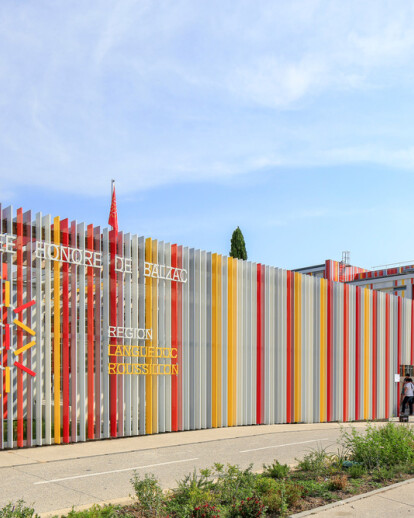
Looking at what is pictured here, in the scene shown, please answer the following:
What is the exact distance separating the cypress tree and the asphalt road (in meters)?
31.1

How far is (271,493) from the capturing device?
7.47 meters

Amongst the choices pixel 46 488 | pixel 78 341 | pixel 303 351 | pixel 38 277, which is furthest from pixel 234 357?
pixel 46 488

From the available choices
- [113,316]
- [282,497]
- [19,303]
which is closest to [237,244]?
[113,316]

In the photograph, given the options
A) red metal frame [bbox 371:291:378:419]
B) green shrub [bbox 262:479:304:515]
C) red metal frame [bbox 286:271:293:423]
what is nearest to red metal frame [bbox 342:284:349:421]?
red metal frame [bbox 371:291:378:419]

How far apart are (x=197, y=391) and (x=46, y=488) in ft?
26.9

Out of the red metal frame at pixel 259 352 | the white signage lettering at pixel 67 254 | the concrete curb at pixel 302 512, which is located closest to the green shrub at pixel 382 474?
the concrete curb at pixel 302 512

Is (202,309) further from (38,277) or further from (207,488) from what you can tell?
(207,488)

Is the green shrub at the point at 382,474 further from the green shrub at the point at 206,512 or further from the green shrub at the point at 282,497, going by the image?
the green shrub at the point at 206,512

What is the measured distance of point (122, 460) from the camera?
36.7ft

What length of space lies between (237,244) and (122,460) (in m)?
37.0

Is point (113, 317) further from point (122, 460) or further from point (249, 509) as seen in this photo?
point (249, 509)

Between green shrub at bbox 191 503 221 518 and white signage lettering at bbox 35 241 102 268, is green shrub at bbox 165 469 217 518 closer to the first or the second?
green shrub at bbox 191 503 221 518

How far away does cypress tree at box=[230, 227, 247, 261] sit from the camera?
47250 mm

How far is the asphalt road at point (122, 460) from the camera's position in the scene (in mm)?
8320
